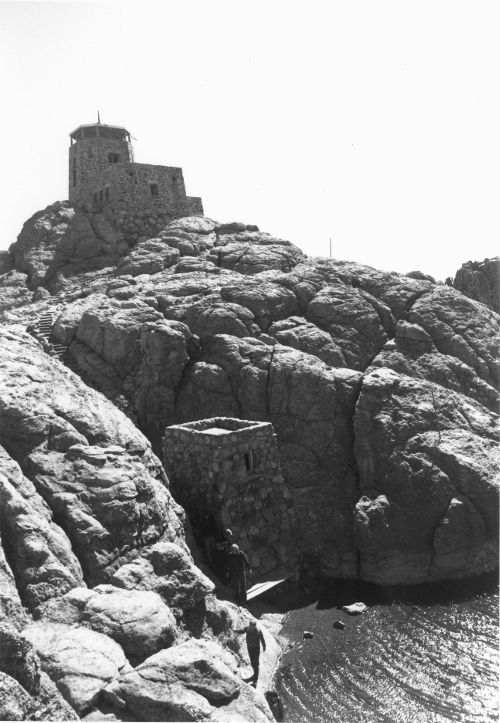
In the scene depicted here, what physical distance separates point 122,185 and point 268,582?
39803 mm

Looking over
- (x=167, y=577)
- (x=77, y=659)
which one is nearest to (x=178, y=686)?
(x=77, y=659)

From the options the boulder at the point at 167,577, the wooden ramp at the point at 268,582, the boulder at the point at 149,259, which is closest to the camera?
the boulder at the point at 167,577

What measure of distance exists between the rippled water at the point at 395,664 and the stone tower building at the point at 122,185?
3905cm

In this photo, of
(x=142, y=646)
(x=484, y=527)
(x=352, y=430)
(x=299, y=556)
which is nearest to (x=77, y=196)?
(x=352, y=430)

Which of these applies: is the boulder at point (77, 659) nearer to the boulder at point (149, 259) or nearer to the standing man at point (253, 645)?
the standing man at point (253, 645)

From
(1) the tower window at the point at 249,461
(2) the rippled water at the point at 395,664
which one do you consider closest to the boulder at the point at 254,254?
(1) the tower window at the point at 249,461

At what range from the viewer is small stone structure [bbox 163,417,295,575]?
23.3 m

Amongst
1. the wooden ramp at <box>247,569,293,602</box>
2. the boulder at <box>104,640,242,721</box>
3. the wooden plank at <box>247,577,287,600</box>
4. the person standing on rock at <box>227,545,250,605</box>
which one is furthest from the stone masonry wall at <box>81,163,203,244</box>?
the boulder at <box>104,640,242,721</box>

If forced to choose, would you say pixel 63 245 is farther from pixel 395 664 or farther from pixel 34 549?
pixel 395 664

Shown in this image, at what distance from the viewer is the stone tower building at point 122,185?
52562mm

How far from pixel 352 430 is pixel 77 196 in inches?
1504

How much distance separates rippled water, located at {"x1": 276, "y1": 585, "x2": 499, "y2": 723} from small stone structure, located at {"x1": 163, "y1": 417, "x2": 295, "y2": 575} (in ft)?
10.5

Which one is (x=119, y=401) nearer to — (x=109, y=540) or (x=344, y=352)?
(x=344, y=352)

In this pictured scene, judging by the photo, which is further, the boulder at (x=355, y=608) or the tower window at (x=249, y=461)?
Answer: the tower window at (x=249, y=461)
